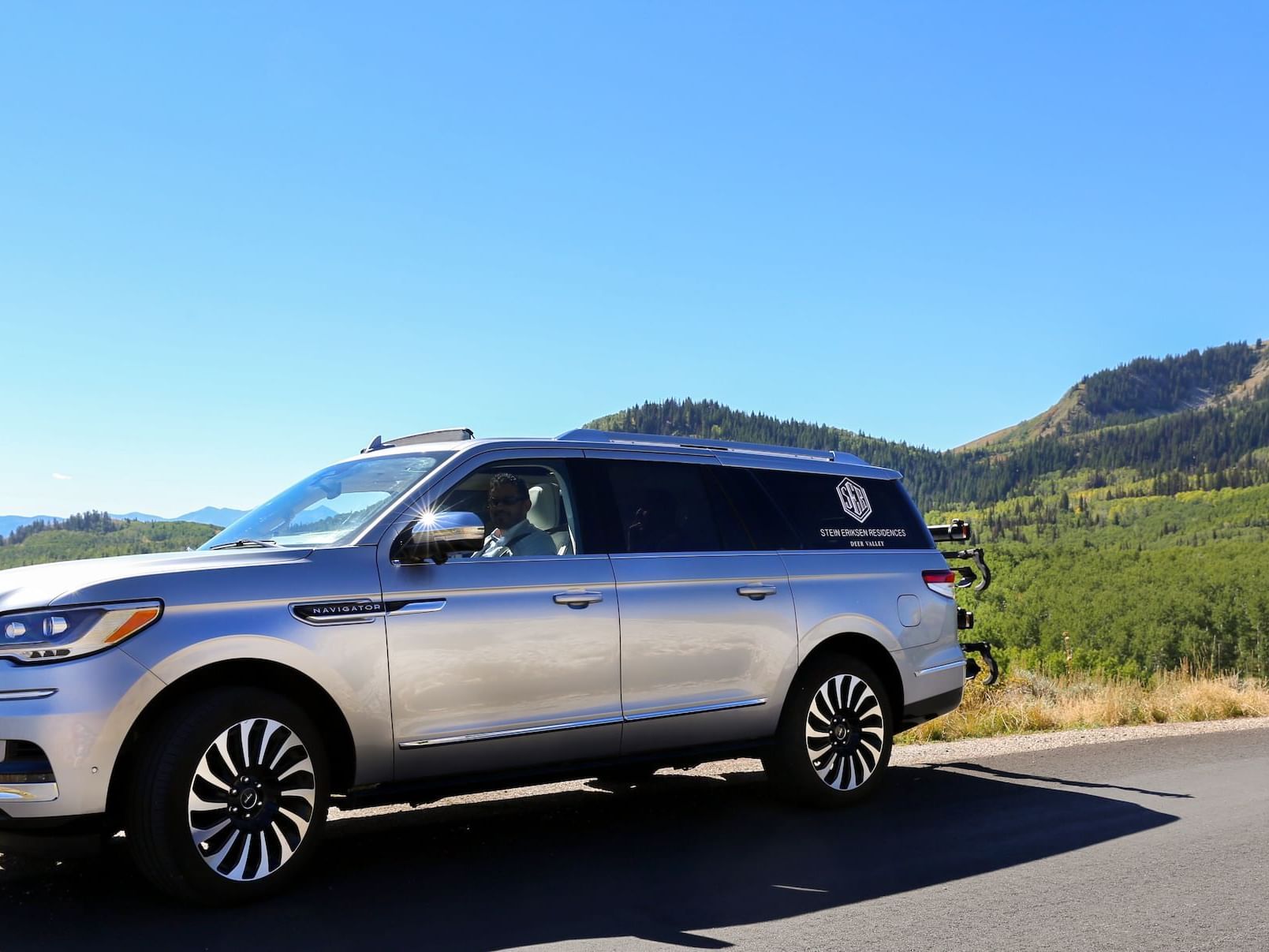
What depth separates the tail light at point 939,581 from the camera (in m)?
7.98

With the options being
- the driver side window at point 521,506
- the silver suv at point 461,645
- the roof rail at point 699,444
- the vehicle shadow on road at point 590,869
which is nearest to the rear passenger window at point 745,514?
the silver suv at point 461,645

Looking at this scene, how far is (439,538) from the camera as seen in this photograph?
5.42m

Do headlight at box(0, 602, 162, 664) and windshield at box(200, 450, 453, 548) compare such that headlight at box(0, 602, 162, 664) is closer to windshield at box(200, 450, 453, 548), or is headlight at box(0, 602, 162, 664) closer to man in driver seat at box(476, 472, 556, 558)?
windshield at box(200, 450, 453, 548)

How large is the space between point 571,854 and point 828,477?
120 inches

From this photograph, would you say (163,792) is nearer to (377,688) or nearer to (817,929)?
(377,688)

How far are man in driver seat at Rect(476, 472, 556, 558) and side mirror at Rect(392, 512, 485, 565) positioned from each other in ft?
1.19

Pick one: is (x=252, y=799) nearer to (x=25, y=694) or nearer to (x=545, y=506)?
(x=25, y=694)

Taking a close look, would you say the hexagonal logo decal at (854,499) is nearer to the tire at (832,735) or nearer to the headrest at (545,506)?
the tire at (832,735)

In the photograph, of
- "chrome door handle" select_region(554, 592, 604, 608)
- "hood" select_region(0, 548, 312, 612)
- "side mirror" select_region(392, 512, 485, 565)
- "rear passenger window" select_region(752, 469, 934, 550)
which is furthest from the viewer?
"rear passenger window" select_region(752, 469, 934, 550)

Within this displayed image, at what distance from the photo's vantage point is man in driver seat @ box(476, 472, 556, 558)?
6.04 m

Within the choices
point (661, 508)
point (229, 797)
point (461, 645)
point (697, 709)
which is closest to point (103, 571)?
point (229, 797)

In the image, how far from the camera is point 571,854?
604cm

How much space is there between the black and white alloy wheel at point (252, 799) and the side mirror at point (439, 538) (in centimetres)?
97

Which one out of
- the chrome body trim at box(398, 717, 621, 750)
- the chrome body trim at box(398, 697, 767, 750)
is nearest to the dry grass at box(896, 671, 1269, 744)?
the chrome body trim at box(398, 697, 767, 750)
